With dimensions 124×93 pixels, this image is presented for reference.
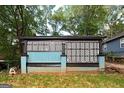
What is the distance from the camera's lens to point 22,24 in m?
26.7

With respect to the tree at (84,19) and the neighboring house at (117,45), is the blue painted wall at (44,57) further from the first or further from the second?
the tree at (84,19)

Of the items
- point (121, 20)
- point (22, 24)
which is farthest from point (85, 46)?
point (121, 20)

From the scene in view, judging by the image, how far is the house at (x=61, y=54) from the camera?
19891mm

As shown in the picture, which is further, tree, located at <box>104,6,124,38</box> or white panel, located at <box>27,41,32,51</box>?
tree, located at <box>104,6,124,38</box>

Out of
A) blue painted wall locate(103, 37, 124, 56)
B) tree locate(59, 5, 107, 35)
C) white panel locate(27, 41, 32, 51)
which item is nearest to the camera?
white panel locate(27, 41, 32, 51)

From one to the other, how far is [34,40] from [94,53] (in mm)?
4073

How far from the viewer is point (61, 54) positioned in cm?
1998

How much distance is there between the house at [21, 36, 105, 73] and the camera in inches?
783

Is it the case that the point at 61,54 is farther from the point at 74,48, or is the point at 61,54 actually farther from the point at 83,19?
the point at 83,19

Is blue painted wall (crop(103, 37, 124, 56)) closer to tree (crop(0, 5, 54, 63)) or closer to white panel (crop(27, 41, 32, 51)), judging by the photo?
tree (crop(0, 5, 54, 63))

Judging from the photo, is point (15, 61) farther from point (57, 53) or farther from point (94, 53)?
point (94, 53)

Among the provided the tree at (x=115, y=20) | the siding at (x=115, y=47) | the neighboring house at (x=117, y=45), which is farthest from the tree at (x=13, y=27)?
the tree at (x=115, y=20)

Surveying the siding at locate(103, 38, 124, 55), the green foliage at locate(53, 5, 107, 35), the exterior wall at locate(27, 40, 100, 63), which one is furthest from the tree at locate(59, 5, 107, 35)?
the exterior wall at locate(27, 40, 100, 63)

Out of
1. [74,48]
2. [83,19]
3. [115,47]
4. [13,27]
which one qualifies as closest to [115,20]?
[83,19]
